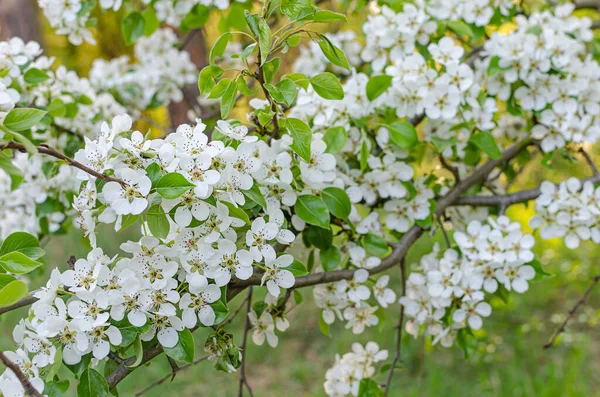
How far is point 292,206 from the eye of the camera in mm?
1318

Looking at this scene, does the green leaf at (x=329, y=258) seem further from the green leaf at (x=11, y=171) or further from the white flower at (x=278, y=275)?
the green leaf at (x=11, y=171)

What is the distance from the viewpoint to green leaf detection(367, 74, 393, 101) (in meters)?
1.48

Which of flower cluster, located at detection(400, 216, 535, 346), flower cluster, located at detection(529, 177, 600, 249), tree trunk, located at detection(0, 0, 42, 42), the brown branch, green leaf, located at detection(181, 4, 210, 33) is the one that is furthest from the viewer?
tree trunk, located at detection(0, 0, 42, 42)

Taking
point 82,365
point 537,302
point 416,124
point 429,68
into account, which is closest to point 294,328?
point 537,302

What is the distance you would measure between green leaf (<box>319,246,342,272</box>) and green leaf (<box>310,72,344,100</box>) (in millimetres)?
351

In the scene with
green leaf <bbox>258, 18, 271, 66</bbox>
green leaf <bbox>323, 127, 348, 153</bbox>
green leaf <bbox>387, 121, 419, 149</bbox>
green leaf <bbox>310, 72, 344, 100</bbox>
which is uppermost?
green leaf <bbox>258, 18, 271, 66</bbox>

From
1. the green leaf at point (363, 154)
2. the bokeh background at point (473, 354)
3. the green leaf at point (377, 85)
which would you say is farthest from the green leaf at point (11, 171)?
the bokeh background at point (473, 354)

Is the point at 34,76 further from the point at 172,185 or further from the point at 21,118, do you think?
the point at 172,185

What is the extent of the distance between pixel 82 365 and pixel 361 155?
724 millimetres

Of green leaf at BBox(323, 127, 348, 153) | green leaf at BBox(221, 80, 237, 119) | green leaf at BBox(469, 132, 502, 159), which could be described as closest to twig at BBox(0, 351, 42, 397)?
green leaf at BBox(221, 80, 237, 119)

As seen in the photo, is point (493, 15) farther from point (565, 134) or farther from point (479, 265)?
point (479, 265)

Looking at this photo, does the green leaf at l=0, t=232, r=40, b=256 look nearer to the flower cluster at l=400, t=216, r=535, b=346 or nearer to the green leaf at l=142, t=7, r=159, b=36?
the flower cluster at l=400, t=216, r=535, b=346

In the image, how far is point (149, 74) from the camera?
2420 mm

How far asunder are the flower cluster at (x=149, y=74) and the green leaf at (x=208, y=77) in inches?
51.8
